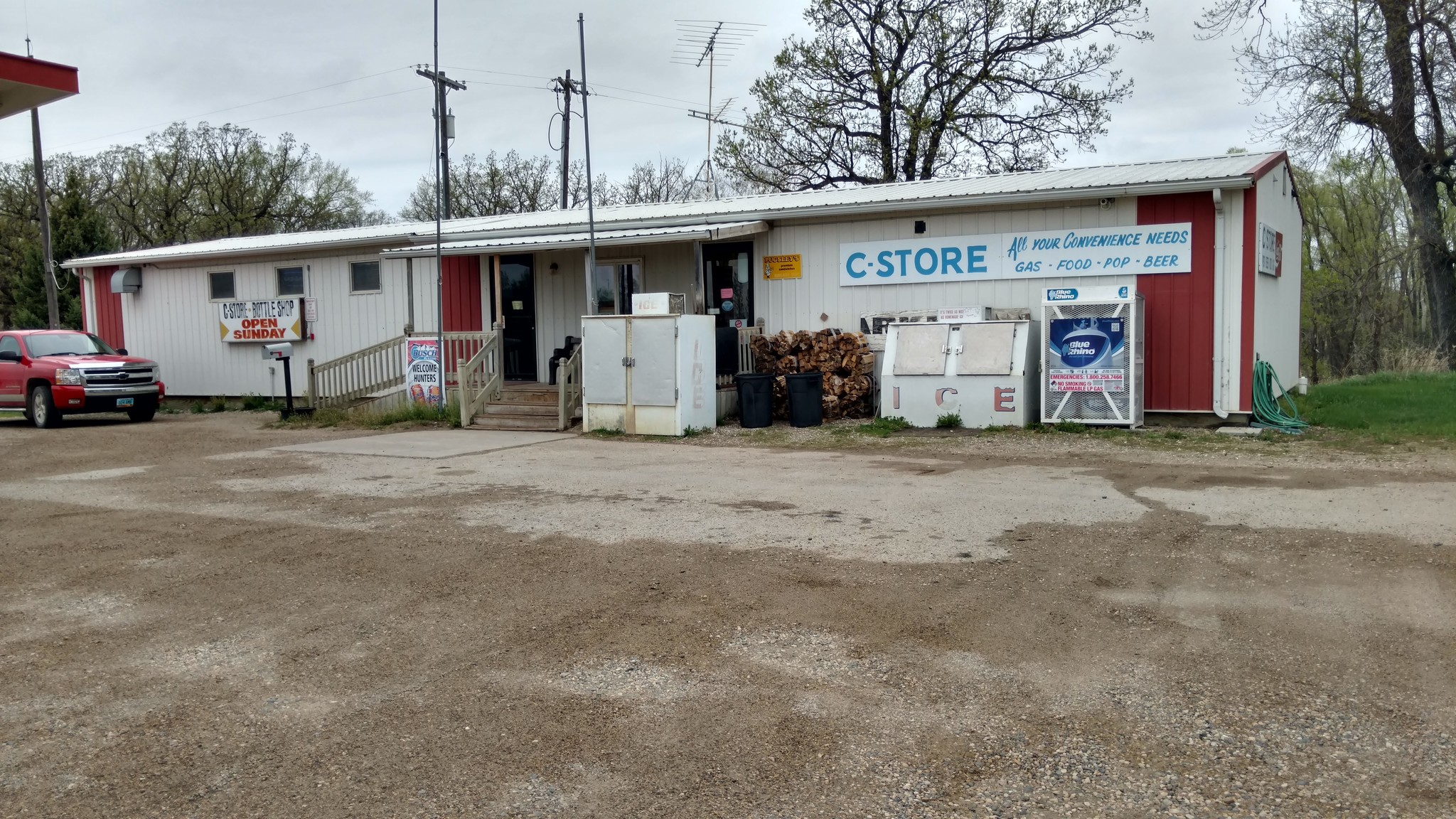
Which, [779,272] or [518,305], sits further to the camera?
[518,305]

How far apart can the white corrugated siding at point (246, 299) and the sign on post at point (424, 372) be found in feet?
6.89

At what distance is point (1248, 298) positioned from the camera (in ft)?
44.0

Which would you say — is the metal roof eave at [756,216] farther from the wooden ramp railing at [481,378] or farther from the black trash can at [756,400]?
the black trash can at [756,400]

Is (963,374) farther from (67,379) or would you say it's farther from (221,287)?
(221,287)

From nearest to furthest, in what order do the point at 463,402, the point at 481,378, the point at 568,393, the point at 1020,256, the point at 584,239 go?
the point at 1020,256 < the point at 568,393 < the point at 463,402 < the point at 584,239 < the point at 481,378

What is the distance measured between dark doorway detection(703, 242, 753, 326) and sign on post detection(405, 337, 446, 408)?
4581 mm

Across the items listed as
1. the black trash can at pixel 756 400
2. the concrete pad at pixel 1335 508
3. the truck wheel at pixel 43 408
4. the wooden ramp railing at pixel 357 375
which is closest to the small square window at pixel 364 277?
the wooden ramp railing at pixel 357 375

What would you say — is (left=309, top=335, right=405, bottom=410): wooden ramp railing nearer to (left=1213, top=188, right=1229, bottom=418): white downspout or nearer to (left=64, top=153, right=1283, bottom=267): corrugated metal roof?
(left=64, top=153, right=1283, bottom=267): corrugated metal roof

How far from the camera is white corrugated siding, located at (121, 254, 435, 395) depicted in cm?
1966

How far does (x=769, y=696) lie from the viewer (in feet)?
14.3

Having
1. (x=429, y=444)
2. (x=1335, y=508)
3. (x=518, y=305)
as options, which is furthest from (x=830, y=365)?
(x=1335, y=508)

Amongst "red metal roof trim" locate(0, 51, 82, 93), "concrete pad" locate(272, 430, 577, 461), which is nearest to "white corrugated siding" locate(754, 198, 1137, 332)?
"concrete pad" locate(272, 430, 577, 461)

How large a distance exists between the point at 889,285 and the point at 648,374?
13.5ft

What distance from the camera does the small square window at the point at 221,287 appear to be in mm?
21406
